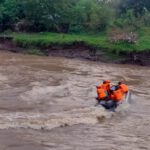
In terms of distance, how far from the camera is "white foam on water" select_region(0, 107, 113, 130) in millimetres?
15461

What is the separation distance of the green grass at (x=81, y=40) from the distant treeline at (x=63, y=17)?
41.4 inches

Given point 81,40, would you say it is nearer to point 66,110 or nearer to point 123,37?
point 123,37

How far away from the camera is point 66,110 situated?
59.1 feet

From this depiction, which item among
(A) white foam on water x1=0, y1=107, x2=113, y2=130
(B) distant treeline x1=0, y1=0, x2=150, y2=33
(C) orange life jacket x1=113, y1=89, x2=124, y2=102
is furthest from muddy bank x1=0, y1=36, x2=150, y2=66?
(A) white foam on water x1=0, y1=107, x2=113, y2=130

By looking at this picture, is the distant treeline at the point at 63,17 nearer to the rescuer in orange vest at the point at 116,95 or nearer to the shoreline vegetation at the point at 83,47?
the shoreline vegetation at the point at 83,47

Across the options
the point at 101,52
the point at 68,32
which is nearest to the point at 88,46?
the point at 101,52

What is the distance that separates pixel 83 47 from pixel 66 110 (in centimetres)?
1480

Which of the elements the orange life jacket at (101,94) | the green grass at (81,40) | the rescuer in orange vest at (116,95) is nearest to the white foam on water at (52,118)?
the orange life jacket at (101,94)

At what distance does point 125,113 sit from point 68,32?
18.5 metres

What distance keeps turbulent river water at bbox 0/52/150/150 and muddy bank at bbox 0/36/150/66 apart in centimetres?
236

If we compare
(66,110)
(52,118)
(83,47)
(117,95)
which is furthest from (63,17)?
(52,118)

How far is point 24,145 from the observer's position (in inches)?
538

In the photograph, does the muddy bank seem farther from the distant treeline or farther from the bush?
the distant treeline

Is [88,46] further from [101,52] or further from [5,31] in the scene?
[5,31]
